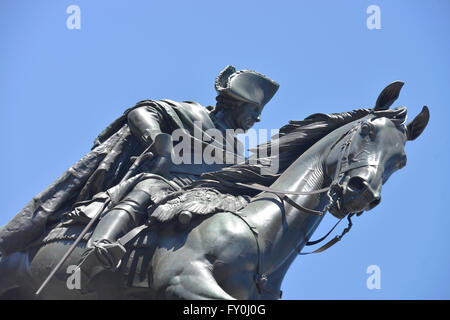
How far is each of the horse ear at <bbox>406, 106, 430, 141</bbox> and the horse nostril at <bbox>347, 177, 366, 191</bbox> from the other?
1.19m

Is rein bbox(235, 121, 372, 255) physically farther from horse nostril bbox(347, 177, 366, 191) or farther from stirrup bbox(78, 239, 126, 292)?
stirrup bbox(78, 239, 126, 292)

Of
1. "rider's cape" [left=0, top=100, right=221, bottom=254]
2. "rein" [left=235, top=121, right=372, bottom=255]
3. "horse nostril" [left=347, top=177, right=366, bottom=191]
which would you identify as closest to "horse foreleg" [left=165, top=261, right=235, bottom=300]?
"rein" [left=235, top=121, right=372, bottom=255]

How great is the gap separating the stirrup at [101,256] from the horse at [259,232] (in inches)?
8.1

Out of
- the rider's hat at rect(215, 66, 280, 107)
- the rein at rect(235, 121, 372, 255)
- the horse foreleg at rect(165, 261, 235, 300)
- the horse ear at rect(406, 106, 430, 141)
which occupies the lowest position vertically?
the horse foreleg at rect(165, 261, 235, 300)

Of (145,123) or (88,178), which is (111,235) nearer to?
(88,178)

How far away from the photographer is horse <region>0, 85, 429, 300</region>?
25.4 feet

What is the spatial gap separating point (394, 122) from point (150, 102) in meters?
3.32

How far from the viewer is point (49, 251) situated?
8.80 meters

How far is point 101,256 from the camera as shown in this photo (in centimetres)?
789

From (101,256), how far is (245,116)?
11.3 feet

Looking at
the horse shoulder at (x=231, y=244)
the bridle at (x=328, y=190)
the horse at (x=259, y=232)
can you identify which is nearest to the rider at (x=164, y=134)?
the horse at (x=259, y=232)
